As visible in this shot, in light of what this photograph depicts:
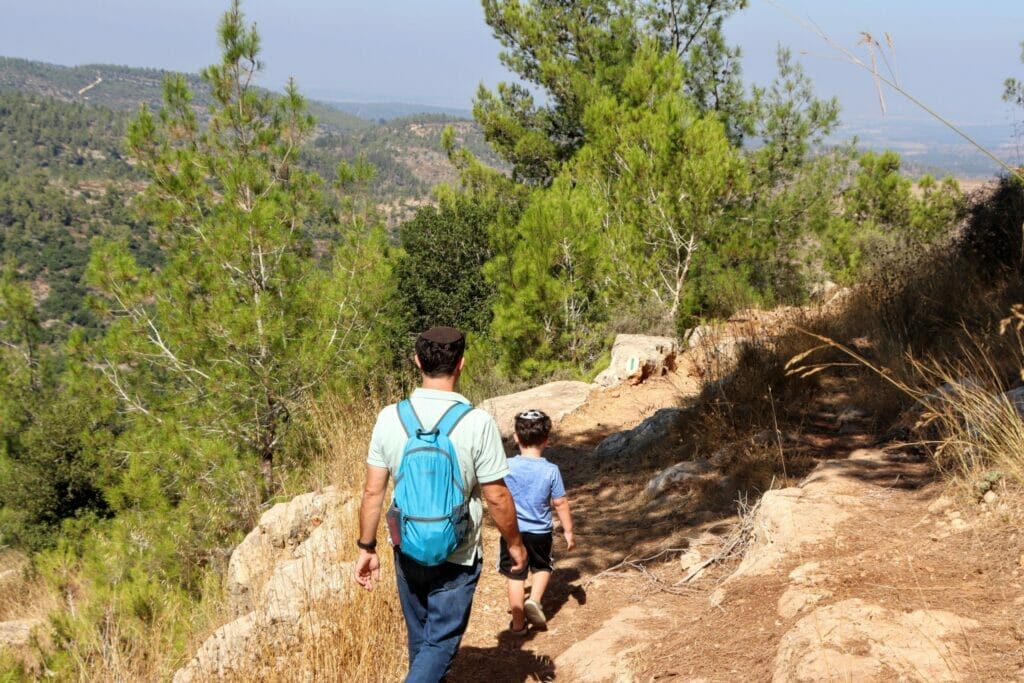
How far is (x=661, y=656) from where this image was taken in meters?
2.66

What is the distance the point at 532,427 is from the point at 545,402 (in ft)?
15.6

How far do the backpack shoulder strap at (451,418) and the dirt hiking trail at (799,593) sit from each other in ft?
3.70

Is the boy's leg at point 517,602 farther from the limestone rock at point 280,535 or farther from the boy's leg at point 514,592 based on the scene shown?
the limestone rock at point 280,535

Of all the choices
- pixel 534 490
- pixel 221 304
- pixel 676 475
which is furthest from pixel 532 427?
pixel 221 304

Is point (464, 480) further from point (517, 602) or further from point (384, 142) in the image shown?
point (384, 142)

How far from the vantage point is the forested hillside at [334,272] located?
7.64m

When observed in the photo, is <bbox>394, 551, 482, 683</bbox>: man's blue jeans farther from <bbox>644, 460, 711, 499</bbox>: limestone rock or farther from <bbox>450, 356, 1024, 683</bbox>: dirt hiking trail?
<bbox>644, 460, 711, 499</bbox>: limestone rock

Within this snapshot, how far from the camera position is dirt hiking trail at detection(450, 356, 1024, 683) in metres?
2.17

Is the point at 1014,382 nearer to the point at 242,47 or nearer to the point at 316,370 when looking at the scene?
the point at 316,370

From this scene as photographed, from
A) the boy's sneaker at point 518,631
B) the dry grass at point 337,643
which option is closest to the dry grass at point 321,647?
the dry grass at point 337,643

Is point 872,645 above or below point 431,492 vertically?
below

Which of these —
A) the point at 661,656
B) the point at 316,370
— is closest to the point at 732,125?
the point at 316,370

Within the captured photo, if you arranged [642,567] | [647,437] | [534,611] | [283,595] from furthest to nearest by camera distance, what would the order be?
1. [647,437]
2. [642,567]
3. [534,611]
4. [283,595]

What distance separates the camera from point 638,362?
8383mm
